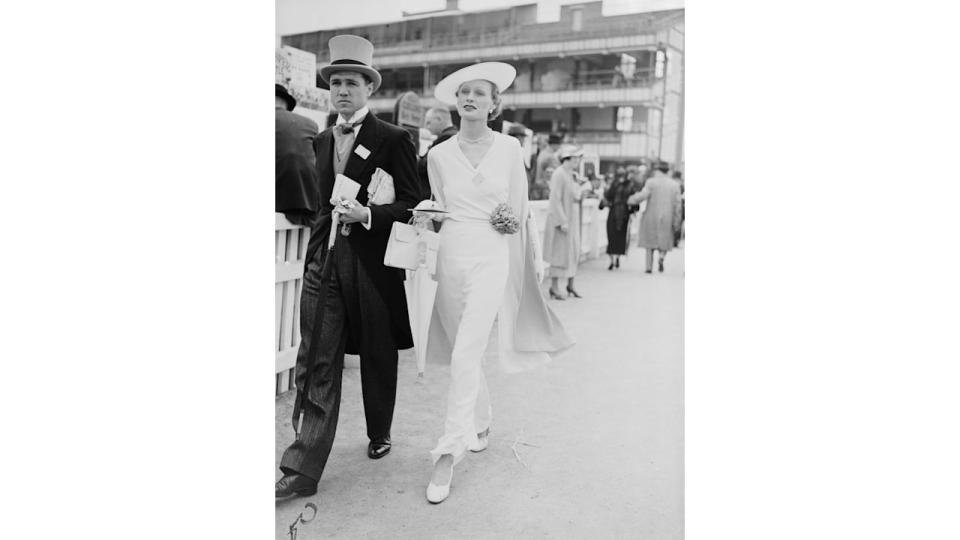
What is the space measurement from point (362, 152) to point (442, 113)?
323mm

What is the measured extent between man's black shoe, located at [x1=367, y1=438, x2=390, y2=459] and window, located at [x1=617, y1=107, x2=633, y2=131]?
144 centimetres

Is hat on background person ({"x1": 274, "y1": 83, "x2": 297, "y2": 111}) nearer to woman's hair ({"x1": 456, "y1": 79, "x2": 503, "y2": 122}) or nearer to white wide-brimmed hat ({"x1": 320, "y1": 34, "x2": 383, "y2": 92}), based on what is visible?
white wide-brimmed hat ({"x1": 320, "y1": 34, "x2": 383, "y2": 92})

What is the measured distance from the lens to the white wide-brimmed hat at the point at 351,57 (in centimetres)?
298

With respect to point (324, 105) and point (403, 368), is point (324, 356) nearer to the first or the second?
point (403, 368)

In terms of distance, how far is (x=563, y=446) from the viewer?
9.20 ft

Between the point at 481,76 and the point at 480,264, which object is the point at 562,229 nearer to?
the point at 480,264

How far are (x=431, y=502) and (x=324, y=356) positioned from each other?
0.68 metres

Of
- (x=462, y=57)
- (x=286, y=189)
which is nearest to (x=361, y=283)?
(x=286, y=189)

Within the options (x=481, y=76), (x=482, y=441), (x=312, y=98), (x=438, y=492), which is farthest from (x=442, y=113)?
(x=438, y=492)

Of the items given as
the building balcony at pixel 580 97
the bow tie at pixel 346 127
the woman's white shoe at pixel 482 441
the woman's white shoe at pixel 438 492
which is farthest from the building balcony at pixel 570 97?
the woman's white shoe at pixel 438 492

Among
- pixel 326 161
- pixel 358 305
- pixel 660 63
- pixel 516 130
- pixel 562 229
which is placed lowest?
pixel 358 305

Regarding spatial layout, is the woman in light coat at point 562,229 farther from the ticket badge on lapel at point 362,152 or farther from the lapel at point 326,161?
the lapel at point 326,161

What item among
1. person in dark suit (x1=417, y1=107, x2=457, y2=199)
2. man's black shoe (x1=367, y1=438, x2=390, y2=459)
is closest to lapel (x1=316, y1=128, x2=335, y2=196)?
person in dark suit (x1=417, y1=107, x2=457, y2=199)

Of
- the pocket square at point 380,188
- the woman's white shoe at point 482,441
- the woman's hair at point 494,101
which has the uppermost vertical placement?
the woman's hair at point 494,101
